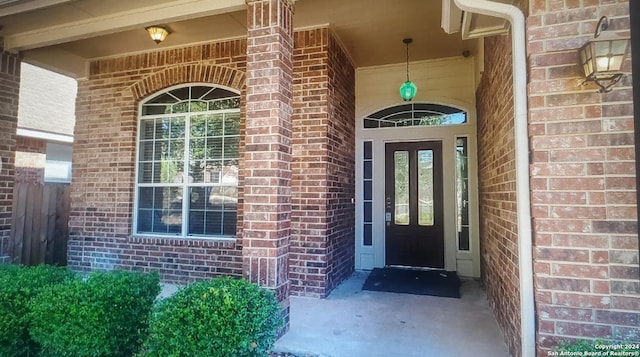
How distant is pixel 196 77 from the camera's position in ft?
16.8

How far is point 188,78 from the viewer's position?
16.9 feet

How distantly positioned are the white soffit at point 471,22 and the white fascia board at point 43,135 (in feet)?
27.5

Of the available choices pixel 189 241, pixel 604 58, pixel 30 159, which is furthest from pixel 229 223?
pixel 30 159

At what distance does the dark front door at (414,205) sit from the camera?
225 inches

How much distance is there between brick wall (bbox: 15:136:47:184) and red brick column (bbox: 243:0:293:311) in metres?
7.94

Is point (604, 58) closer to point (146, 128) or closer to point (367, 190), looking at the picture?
point (367, 190)

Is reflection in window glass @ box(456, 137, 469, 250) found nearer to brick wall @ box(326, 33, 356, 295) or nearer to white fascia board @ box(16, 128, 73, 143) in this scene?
brick wall @ box(326, 33, 356, 295)

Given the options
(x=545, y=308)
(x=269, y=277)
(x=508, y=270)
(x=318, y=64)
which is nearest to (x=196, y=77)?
(x=318, y=64)

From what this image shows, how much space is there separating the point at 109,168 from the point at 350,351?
461 centimetres

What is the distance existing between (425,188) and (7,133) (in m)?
5.83

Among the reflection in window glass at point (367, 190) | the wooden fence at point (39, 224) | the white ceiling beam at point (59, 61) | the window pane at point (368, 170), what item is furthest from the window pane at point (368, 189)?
the wooden fence at point (39, 224)

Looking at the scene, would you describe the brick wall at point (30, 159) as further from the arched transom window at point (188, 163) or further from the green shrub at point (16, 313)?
the green shrub at point (16, 313)

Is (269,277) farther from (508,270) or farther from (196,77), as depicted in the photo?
(196,77)

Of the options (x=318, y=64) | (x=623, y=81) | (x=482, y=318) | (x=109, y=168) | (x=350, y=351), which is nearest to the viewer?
(x=623, y=81)
